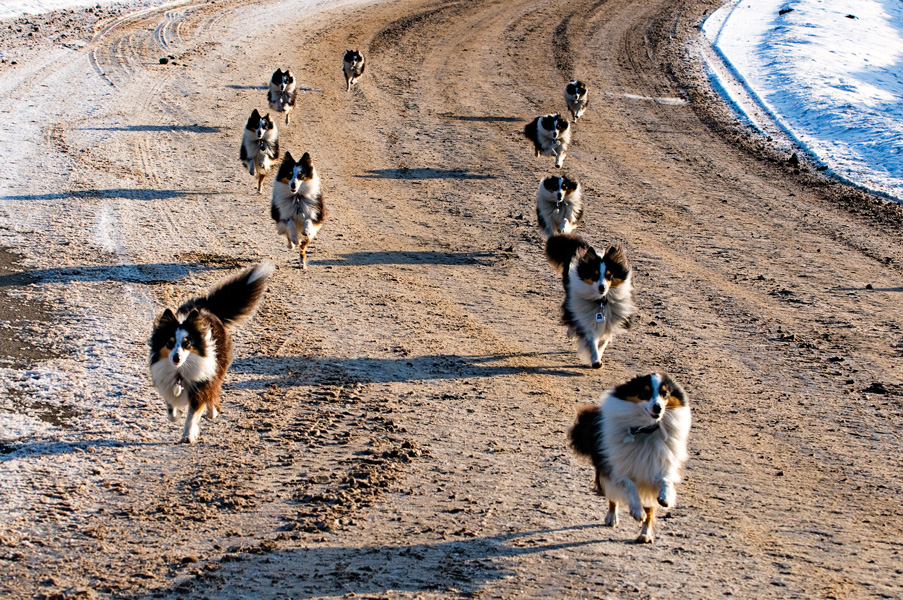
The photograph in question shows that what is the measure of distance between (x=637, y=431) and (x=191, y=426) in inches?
155

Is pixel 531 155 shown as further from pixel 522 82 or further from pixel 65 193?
pixel 65 193

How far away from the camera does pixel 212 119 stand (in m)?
21.1

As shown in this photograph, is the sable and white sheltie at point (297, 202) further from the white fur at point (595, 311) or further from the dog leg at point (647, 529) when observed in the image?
the dog leg at point (647, 529)

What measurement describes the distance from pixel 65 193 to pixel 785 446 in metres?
12.3

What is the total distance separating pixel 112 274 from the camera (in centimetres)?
1204

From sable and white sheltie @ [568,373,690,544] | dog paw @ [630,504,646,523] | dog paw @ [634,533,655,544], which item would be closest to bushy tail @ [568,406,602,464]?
sable and white sheltie @ [568,373,690,544]

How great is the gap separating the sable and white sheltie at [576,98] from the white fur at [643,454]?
16084mm

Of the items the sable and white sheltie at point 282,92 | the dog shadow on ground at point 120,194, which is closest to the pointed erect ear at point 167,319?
the dog shadow on ground at point 120,194

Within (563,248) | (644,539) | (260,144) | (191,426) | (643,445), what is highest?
(260,144)

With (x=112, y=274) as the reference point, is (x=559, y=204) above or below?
above

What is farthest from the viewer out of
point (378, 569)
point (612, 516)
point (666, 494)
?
point (612, 516)

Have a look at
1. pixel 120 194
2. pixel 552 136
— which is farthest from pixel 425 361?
pixel 552 136

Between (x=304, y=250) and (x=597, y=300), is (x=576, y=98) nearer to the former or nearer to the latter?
(x=304, y=250)

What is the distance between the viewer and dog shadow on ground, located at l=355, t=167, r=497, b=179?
1803 centimetres
